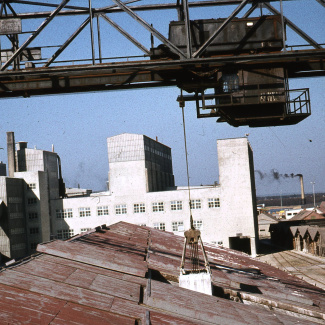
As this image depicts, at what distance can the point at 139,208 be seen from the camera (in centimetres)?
5256

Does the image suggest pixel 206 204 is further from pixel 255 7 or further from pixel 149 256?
pixel 255 7

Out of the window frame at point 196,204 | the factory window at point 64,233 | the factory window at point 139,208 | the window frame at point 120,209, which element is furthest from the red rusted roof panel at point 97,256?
the factory window at point 64,233

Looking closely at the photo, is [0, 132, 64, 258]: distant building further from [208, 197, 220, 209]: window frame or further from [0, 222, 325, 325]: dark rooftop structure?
[0, 222, 325, 325]: dark rooftop structure

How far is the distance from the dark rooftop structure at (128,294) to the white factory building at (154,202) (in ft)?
115

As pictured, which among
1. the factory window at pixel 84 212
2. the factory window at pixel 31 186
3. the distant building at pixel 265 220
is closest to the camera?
the factory window at pixel 84 212

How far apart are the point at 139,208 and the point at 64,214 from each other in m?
9.62

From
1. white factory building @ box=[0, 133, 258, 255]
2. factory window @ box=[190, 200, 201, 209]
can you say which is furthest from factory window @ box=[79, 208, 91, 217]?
factory window @ box=[190, 200, 201, 209]

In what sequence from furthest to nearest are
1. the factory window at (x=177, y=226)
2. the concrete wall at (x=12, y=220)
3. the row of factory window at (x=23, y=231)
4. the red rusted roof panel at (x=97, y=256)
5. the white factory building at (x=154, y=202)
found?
the factory window at (x=177, y=226) → the row of factory window at (x=23, y=231) → the white factory building at (x=154, y=202) → the concrete wall at (x=12, y=220) → the red rusted roof panel at (x=97, y=256)

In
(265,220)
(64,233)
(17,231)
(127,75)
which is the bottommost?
(265,220)

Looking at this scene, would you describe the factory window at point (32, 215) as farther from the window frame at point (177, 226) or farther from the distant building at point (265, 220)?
the distant building at point (265, 220)

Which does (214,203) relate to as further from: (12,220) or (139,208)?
(12,220)

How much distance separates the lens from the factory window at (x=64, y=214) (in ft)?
177

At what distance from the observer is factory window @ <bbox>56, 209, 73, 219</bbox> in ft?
177

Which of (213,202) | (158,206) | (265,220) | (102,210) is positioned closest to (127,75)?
(213,202)
